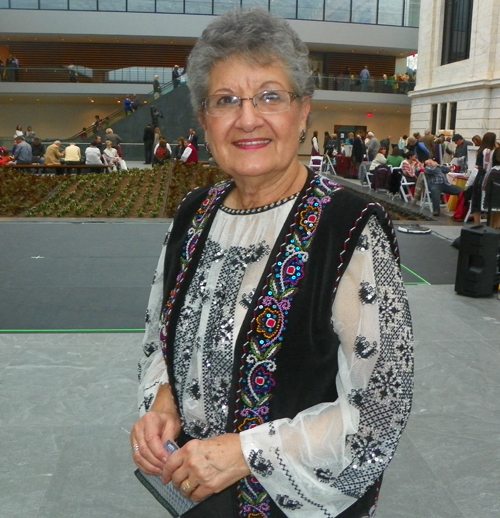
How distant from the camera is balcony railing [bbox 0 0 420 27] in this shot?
38250 mm

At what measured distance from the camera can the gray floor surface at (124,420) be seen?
325cm

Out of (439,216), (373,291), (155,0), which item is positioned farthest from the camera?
(155,0)


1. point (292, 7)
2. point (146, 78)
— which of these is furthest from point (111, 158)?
point (292, 7)

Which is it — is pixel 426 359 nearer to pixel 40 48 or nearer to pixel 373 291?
pixel 373 291

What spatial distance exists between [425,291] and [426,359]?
2.32 meters

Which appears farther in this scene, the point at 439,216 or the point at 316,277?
the point at 439,216

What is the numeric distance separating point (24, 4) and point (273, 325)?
41.8m

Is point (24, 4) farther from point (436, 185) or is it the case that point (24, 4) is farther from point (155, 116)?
point (436, 185)

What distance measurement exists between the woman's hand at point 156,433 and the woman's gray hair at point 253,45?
0.87 meters

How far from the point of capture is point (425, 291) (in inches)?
292

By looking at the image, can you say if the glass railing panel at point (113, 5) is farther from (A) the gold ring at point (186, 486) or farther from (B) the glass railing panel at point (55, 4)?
(A) the gold ring at point (186, 486)

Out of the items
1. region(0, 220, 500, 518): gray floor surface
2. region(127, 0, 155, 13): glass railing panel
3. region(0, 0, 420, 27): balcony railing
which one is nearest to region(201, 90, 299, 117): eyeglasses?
region(0, 220, 500, 518): gray floor surface

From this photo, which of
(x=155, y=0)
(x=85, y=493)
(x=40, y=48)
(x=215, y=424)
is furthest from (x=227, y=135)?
(x=40, y=48)

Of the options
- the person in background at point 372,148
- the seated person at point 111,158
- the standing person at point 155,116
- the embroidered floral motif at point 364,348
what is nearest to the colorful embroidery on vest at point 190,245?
the embroidered floral motif at point 364,348
